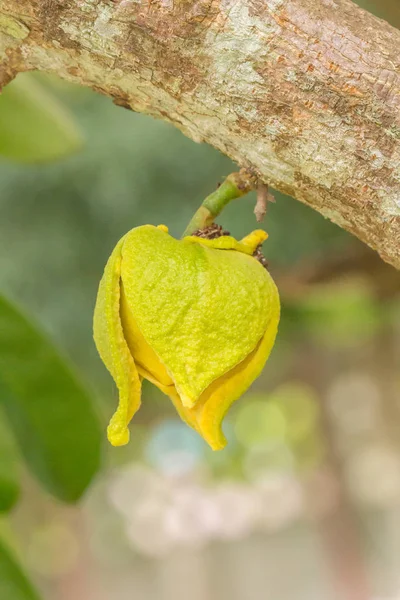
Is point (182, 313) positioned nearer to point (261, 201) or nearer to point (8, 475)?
point (261, 201)

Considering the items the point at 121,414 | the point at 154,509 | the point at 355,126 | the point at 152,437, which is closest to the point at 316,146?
the point at 355,126

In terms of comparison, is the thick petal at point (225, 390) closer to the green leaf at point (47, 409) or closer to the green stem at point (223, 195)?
the green stem at point (223, 195)

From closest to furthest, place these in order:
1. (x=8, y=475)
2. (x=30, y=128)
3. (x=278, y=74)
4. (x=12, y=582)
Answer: (x=278, y=74) < (x=12, y=582) < (x=8, y=475) < (x=30, y=128)

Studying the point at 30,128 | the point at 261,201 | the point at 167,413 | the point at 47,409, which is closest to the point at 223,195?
the point at 261,201

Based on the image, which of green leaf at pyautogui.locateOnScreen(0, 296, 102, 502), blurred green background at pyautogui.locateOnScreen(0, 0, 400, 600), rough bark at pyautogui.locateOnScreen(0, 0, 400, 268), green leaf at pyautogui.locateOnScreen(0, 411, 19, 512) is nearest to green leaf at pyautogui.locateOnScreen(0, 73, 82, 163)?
blurred green background at pyautogui.locateOnScreen(0, 0, 400, 600)

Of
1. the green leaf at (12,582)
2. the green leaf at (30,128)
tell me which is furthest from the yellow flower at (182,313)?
the green leaf at (30,128)

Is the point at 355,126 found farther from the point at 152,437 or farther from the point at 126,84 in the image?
the point at 152,437
